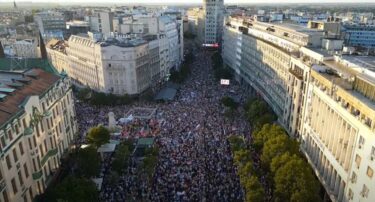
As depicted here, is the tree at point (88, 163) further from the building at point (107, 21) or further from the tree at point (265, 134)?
the building at point (107, 21)

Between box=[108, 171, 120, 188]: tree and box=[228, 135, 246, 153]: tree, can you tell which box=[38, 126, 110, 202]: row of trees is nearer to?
box=[108, 171, 120, 188]: tree

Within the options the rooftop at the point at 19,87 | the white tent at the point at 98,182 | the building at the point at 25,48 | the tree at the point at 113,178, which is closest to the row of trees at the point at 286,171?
the tree at the point at 113,178

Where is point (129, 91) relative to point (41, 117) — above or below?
below

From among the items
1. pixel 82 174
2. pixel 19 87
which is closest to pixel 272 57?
pixel 82 174

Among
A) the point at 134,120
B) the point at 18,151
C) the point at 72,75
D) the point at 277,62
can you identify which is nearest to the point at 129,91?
the point at 134,120

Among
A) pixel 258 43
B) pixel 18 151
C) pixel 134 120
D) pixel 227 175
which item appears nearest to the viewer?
pixel 18 151

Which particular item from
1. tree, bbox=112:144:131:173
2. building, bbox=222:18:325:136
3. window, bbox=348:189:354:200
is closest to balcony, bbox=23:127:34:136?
tree, bbox=112:144:131:173

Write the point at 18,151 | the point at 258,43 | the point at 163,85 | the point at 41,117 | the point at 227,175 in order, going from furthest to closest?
the point at 163,85
the point at 258,43
the point at 227,175
the point at 41,117
the point at 18,151

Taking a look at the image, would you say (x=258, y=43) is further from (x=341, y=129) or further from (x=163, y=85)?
(x=341, y=129)
